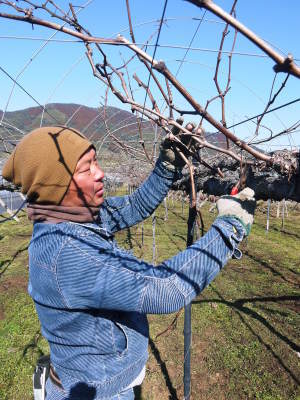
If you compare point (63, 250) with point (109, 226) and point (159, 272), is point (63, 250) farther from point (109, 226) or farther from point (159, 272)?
point (109, 226)

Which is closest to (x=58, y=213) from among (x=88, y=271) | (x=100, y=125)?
(x=88, y=271)

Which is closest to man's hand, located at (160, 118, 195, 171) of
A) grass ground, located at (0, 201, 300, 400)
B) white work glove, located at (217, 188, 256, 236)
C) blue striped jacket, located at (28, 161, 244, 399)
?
white work glove, located at (217, 188, 256, 236)

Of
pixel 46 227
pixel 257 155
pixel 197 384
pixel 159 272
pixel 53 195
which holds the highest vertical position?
pixel 257 155

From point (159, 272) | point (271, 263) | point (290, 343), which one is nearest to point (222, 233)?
point (159, 272)

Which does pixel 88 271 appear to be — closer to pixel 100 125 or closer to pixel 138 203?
pixel 138 203

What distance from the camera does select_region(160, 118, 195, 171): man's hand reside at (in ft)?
5.07

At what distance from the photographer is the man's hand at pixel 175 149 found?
1544mm

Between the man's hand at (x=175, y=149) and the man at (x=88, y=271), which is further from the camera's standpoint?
the man's hand at (x=175, y=149)

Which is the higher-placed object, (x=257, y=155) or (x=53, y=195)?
(x=257, y=155)

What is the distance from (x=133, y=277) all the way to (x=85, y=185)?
17.3 inches

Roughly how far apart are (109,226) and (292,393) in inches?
124

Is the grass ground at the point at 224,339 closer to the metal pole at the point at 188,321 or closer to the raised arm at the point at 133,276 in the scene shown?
the metal pole at the point at 188,321

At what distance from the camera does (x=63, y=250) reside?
3.86ft

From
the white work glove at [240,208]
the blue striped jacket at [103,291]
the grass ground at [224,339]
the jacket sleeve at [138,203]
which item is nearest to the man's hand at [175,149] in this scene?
the jacket sleeve at [138,203]
